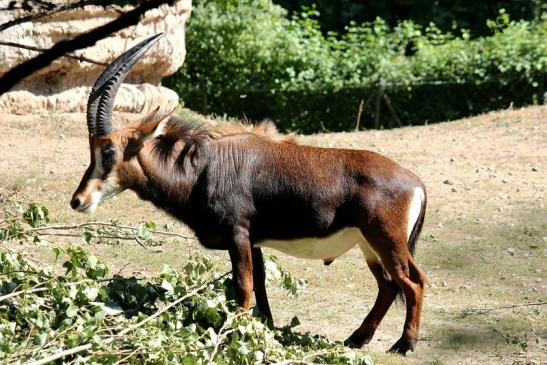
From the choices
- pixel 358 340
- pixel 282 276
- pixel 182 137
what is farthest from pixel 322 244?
pixel 182 137

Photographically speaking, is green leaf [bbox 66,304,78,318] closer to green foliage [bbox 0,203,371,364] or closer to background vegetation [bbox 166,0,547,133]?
green foliage [bbox 0,203,371,364]

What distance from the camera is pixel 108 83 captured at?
6.84 metres

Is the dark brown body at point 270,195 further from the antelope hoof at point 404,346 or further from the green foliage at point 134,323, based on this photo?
the green foliage at point 134,323

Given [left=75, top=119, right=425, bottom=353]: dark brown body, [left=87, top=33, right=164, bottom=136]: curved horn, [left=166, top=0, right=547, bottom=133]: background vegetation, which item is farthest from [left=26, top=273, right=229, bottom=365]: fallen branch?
[left=166, top=0, right=547, bottom=133]: background vegetation

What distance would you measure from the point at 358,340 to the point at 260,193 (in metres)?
1.29

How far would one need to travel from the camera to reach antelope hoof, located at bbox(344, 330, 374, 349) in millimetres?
7070

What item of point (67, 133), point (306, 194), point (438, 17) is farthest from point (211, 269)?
point (438, 17)

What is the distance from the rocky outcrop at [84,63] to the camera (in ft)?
41.3

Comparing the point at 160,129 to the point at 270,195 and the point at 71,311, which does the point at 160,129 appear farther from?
the point at 71,311

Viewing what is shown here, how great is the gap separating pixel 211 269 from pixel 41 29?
267 inches

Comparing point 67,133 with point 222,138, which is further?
point 67,133

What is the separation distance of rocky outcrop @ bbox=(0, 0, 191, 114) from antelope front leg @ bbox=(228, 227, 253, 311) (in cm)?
596

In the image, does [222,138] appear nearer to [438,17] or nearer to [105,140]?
[105,140]

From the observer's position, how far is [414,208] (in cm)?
686
